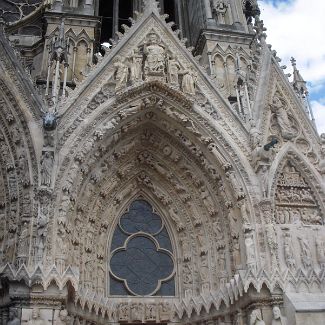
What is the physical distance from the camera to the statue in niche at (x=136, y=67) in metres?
10.8

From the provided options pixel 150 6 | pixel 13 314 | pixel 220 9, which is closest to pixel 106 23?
pixel 220 9

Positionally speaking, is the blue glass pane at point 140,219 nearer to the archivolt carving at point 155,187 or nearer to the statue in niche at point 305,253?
the archivolt carving at point 155,187

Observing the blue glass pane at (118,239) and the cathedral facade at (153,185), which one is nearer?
the cathedral facade at (153,185)

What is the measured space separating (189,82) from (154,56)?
1.05 metres

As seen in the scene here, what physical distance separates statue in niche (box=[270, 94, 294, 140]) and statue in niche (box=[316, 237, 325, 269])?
248 cm

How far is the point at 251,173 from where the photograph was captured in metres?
10.2

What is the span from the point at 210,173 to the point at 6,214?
4380 mm

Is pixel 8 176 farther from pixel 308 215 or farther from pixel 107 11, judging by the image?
pixel 107 11

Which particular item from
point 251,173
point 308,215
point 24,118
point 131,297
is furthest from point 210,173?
point 24,118

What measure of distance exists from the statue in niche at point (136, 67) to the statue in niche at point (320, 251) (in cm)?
524

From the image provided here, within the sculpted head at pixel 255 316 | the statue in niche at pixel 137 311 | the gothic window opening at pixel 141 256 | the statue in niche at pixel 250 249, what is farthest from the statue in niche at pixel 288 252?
Result: the statue in niche at pixel 137 311

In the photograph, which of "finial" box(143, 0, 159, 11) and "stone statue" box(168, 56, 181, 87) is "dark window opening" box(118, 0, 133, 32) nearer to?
"finial" box(143, 0, 159, 11)

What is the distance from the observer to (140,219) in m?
11.2

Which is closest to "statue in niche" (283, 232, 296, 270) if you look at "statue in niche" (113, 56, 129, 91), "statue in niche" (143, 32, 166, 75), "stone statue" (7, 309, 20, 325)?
"statue in niche" (143, 32, 166, 75)
